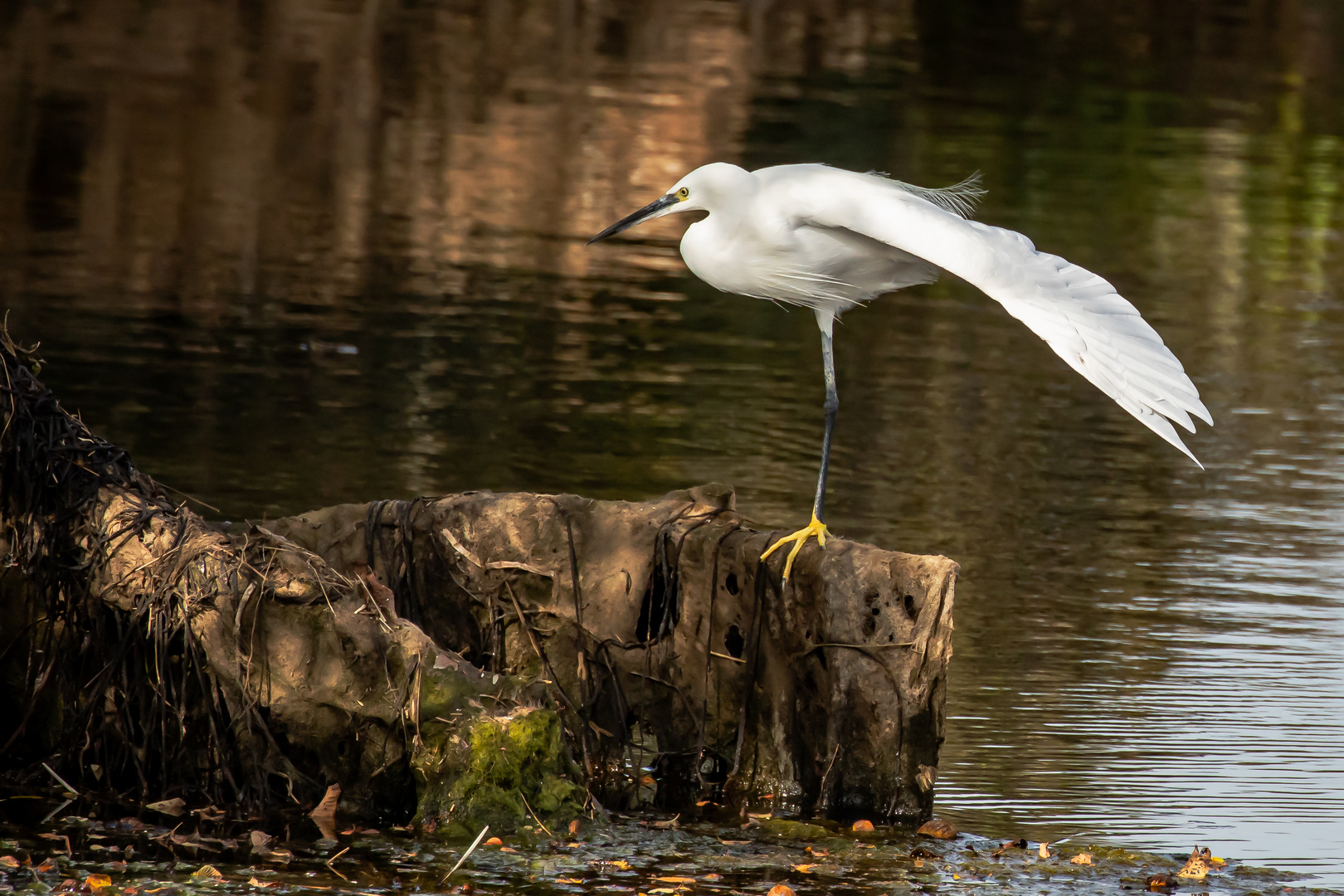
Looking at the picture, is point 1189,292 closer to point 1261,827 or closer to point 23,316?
point 23,316

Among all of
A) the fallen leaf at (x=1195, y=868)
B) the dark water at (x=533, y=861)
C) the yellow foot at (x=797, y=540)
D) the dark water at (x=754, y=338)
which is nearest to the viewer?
the dark water at (x=533, y=861)

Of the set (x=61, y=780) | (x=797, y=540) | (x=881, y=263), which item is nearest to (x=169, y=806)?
(x=61, y=780)

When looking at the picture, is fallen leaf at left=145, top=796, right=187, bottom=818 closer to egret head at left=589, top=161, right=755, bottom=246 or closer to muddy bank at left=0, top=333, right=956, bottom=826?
muddy bank at left=0, top=333, right=956, bottom=826

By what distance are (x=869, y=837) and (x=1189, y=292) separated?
11.3m

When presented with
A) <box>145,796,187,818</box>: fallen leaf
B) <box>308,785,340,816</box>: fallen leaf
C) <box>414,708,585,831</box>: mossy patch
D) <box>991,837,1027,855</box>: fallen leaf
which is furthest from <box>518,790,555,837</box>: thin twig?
<box>991,837,1027,855</box>: fallen leaf

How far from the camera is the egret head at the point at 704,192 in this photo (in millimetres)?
6871

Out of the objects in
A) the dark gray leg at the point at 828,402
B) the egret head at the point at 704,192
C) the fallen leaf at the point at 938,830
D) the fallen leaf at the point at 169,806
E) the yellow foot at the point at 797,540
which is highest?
the egret head at the point at 704,192

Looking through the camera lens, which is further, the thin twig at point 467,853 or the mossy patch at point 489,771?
the mossy patch at point 489,771

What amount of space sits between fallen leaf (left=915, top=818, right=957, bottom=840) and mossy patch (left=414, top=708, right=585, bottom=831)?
1137 mm

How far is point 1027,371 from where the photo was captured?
13516 millimetres

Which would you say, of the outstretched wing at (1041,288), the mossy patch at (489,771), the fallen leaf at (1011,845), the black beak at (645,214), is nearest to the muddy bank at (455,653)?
the mossy patch at (489,771)

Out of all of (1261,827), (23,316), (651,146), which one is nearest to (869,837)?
(1261,827)

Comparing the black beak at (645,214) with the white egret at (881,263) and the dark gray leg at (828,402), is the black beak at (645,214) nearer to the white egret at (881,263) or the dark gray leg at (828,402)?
the white egret at (881,263)

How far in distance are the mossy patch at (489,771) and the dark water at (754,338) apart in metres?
1.38
